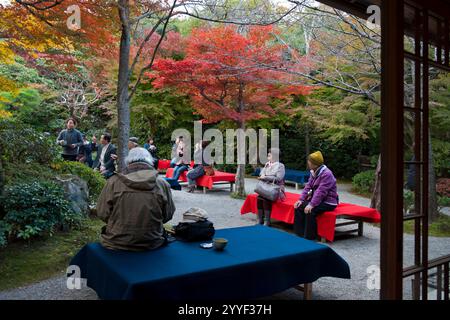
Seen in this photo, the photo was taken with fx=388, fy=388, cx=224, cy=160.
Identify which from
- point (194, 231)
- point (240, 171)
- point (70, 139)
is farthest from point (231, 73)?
point (194, 231)

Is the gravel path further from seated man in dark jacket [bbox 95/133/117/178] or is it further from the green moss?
seated man in dark jacket [bbox 95/133/117/178]

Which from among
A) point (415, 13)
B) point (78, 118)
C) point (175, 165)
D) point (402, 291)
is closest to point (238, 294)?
point (402, 291)

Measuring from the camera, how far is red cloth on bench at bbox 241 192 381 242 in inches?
221

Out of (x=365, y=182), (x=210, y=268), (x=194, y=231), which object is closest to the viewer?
(x=210, y=268)

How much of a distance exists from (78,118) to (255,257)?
583 inches

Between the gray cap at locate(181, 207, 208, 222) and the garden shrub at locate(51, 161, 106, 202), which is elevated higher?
the garden shrub at locate(51, 161, 106, 202)

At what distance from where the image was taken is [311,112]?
1223 cm

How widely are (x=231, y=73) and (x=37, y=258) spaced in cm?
602

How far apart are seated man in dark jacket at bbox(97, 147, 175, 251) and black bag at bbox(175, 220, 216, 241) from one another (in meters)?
0.26

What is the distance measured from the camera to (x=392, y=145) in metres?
2.06

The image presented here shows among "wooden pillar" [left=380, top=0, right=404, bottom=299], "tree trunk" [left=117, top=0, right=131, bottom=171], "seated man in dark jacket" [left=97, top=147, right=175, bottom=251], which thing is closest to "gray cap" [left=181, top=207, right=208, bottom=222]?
"seated man in dark jacket" [left=97, top=147, right=175, bottom=251]

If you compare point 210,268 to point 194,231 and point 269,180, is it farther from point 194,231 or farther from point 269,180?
point 269,180

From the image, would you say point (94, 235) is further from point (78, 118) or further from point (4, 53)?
point (78, 118)

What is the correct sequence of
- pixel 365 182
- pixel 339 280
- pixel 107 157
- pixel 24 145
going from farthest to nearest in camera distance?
pixel 365 182 → pixel 107 157 → pixel 24 145 → pixel 339 280
